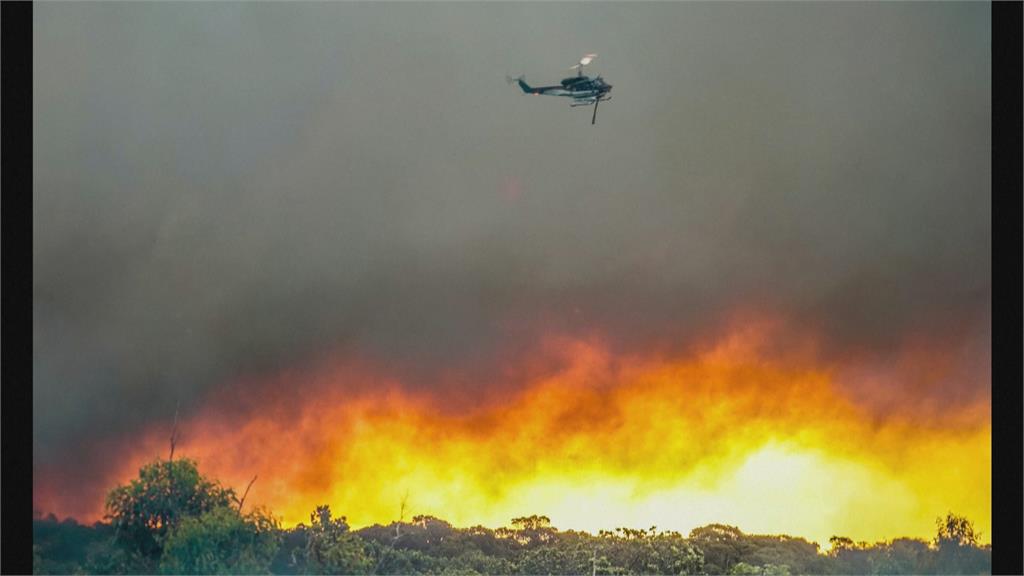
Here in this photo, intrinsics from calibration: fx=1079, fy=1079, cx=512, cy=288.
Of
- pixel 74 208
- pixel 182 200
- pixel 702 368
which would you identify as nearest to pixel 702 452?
pixel 702 368

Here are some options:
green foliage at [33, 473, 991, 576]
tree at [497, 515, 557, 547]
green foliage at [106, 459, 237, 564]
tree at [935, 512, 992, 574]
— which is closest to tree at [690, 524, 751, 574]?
green foliage at [33, 473, 991, 576]

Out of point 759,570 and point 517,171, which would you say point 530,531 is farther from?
point 517,171

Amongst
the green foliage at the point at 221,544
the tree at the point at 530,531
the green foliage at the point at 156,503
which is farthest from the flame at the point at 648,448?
the green foliage at the point at 156,503

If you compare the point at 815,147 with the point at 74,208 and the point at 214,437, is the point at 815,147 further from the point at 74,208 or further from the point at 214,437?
the point at 74,208

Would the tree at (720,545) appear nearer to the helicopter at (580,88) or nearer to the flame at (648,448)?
the flame at (648,448)

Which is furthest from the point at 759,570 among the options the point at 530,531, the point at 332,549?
the point at 332,549

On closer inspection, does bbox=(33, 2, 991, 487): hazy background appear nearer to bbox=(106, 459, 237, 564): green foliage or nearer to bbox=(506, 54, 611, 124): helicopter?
bbox=(506, 54, 611, 124): helicopter
